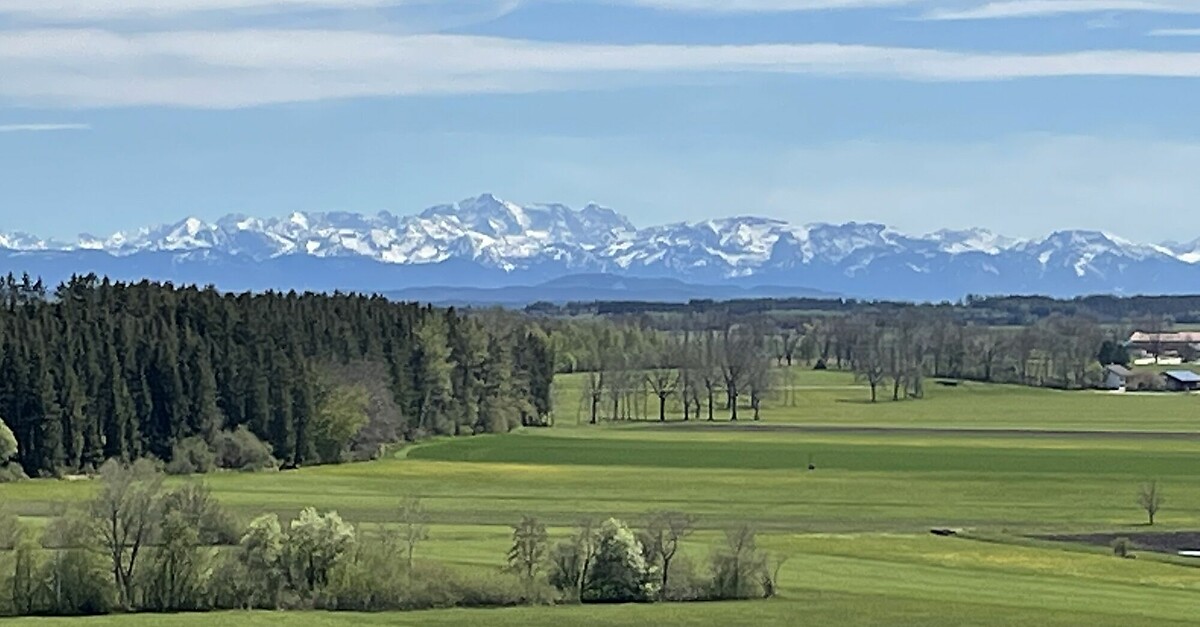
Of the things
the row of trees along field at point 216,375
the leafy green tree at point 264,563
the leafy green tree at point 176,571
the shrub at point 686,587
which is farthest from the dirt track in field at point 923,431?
the leafy green tree at point 176,571

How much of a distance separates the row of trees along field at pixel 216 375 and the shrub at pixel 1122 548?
2634 inches

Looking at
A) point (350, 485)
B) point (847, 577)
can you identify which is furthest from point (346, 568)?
point (350, 485)

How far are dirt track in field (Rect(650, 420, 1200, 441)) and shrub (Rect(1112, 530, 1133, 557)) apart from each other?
64.1 m

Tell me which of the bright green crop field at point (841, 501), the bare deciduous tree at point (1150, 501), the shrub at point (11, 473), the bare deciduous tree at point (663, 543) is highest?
the bare deciduous tree at point (663, 543)

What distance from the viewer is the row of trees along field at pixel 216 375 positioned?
13025cm

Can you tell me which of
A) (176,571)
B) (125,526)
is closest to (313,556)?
(176,571)

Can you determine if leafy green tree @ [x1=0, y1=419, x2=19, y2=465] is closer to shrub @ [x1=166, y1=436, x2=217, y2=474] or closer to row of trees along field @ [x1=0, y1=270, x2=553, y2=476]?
row of trees along field @ [x1=0, y1=270, x2=553, y2=476]

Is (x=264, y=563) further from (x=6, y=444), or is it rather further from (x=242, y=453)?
(x=242, y=453)

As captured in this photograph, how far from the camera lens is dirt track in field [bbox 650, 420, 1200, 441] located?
496 ft

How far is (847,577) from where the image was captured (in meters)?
73.0

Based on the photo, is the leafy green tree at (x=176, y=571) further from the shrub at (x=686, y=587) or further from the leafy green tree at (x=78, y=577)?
the shrub at (x=686, y=587)

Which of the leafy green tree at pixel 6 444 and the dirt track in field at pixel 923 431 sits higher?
the leafy green tree at pixel 6 444

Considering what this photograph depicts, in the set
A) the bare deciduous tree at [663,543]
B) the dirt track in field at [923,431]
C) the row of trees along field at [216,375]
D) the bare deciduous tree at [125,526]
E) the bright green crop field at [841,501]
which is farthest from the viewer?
the dirt track in field at [923,431]

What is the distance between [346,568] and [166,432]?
227 ft
